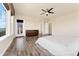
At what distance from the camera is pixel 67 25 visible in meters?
8.84

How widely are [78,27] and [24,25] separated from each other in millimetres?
5883

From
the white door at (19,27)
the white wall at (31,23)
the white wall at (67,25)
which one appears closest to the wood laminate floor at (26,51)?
the white wall at (67,25)

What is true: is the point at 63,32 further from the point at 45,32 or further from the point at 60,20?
the point at 45,32

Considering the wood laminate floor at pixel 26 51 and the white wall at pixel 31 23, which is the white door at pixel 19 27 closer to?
the white wall at pixel 31 23

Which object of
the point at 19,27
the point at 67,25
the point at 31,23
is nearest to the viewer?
the point at 67,25

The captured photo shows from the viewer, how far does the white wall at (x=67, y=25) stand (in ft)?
24.9

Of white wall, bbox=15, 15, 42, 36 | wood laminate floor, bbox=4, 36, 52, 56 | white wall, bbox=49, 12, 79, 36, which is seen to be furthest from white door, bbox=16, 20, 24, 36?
wood laminate floor, bbox=4, 36, 52, 56

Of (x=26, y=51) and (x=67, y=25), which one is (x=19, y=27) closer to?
(x=67, y=25)

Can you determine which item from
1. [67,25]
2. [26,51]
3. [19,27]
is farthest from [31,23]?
[26,51]

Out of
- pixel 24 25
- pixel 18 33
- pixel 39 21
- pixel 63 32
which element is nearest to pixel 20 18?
pixel 24 25

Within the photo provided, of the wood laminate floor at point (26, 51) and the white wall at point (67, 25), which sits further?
the white wall at point (67, 25)

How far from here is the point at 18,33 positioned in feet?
34.9

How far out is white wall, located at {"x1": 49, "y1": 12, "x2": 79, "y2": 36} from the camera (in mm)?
7596

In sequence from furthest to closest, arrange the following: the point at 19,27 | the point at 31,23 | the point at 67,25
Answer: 1. the point at 31,23
2. the point at 19,27
3. the point at 67,25
